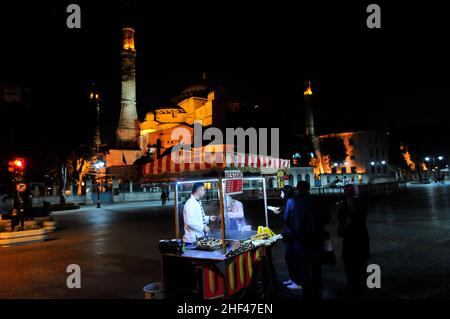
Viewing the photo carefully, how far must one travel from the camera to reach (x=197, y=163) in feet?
18.1

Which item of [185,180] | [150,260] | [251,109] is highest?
[251,109]

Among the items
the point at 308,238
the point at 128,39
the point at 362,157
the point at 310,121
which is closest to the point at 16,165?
the point at 308,238

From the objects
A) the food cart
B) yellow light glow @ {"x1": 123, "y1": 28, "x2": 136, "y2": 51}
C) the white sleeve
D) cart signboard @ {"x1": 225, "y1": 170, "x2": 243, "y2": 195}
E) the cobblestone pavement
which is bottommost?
the cobblestone pavement

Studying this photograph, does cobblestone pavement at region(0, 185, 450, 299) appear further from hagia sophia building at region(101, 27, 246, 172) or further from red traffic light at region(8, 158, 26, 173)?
hagia sophia building at region(101, 27, 246, 172)

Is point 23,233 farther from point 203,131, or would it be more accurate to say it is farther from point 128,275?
point 203,131

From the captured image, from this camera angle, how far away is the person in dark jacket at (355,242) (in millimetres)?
5230

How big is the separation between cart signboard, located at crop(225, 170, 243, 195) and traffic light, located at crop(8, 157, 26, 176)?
1051cm

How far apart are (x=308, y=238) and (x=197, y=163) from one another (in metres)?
2.15

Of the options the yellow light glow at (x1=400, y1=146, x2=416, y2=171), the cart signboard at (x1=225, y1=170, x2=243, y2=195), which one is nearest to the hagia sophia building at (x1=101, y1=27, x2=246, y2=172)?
the yellow light glow at (x1=400, y1=146, x2=416, y2=171)

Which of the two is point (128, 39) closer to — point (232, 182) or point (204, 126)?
point (204, 126)

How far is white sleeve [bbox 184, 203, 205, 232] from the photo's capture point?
194 inches
